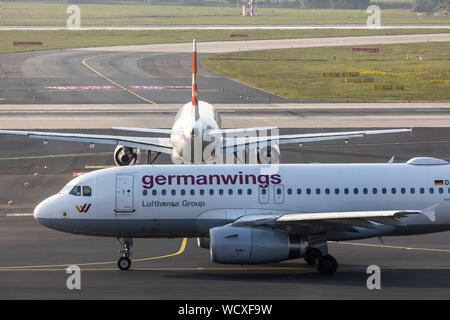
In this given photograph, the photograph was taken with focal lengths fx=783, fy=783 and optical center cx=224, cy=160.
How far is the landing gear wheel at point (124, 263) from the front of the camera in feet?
108

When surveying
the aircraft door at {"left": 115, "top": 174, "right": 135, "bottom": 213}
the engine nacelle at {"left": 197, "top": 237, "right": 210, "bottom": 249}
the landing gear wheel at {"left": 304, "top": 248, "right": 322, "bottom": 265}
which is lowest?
the landing gear wheel at {"left": 304, "top": 248, "right": 322, "bottom": 265}

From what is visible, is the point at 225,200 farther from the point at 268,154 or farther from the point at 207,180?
the point at 268,154

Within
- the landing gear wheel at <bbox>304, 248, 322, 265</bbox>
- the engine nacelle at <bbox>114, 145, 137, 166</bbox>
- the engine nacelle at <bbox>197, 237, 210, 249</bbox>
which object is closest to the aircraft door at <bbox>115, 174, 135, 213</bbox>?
the engine nacelle at <bbox>197, 237, 210, 249</bbox>

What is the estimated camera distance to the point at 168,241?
126 ft

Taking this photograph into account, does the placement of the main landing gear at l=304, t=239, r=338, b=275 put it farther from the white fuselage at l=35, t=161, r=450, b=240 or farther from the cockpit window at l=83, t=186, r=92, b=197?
the cockpit window at l=83, t=186, r=92, b=197

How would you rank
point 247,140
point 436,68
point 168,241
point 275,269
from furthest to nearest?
point 436,68
point 247,140
point 168,241
point 275,269

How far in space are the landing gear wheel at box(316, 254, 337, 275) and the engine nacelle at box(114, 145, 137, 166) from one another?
21493mm

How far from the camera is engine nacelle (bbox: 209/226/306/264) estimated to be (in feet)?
100

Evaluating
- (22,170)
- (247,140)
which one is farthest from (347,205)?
(22,170)

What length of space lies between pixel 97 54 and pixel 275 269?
4125 inches

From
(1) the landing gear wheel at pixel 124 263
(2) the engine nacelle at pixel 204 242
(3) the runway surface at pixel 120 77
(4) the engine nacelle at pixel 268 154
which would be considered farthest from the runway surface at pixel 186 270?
(3) the runway surface at pixel 120 77

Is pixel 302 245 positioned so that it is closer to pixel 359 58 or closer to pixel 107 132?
pixel 107 132

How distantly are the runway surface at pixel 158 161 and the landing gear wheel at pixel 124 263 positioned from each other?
36 centimetres

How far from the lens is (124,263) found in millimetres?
32844
